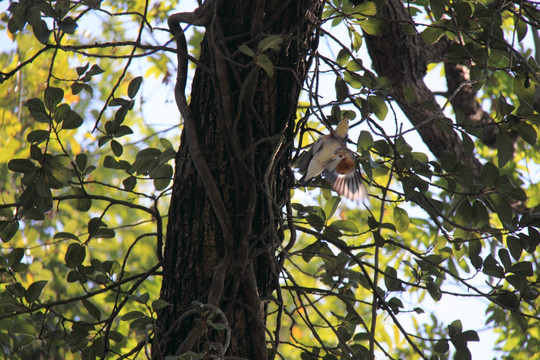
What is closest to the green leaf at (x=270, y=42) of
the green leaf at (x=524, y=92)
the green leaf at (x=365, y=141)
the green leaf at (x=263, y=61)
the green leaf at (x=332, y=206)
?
the green leaf at (x=263, y=61)

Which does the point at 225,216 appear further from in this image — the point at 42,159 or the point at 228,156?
the point at 42,159

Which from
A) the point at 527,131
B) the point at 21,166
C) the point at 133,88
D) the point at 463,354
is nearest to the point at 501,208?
the point at 527,131

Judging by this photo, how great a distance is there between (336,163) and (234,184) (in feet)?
2.75

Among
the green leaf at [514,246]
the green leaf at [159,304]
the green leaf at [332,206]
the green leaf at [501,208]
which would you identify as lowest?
the green leaf at [159,304]

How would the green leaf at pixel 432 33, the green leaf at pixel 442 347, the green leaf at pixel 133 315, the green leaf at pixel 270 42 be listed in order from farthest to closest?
1. the green leaf at pixel 432 33
2. the green leaf at pixel 442 347
3. the green leaf at pixel 133 315
4. the green leaf at pixel 270 42

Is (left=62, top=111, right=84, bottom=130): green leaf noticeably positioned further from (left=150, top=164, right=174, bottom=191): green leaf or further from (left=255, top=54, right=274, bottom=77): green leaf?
(left=255, top=54, right=274, bottom=77): green leaf

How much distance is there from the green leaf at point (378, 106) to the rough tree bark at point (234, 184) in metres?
0.23

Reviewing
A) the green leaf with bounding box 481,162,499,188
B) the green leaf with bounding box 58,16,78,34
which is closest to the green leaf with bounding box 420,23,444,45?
the green leaf with bounding box 481,162,499,188

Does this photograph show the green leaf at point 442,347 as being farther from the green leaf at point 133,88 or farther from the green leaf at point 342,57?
the green leaf at point 133,88

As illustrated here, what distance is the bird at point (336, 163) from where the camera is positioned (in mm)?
1861

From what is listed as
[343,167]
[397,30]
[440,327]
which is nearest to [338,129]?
[343,167]

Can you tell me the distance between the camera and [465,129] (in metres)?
1.64

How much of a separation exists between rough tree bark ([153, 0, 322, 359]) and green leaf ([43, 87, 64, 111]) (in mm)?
A: 361

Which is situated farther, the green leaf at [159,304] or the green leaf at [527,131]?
the green leaf at [527,131]
